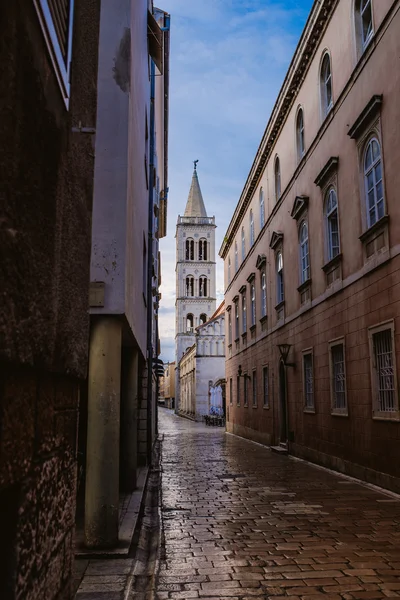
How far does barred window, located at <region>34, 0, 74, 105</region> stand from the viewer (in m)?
2.14

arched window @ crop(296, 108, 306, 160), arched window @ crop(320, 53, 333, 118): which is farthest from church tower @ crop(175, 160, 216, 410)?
arched window @ crop(320, 53, 333, 118)

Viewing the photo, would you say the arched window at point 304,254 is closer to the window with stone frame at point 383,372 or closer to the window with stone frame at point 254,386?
the window with stone frame at point 383,372

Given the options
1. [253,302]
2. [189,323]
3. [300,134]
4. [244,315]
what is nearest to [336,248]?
[300,134]

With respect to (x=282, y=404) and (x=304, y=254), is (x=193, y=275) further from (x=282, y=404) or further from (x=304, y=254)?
(x=304, y=254)

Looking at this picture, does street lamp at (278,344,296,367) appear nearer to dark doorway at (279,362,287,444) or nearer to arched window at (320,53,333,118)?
dark doorway at (279,362,287,444)

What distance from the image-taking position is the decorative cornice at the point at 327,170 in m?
14.1

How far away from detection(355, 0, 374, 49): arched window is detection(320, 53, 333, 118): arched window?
2.09 m

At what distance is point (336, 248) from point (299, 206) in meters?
3.23

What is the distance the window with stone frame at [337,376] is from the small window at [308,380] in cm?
182

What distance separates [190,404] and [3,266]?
6046cm

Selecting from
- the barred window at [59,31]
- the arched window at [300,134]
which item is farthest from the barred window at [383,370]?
the barred window at [59,31]

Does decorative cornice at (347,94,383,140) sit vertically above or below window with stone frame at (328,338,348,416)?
above

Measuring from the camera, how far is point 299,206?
17281mm

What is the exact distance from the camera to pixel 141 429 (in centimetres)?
1429
